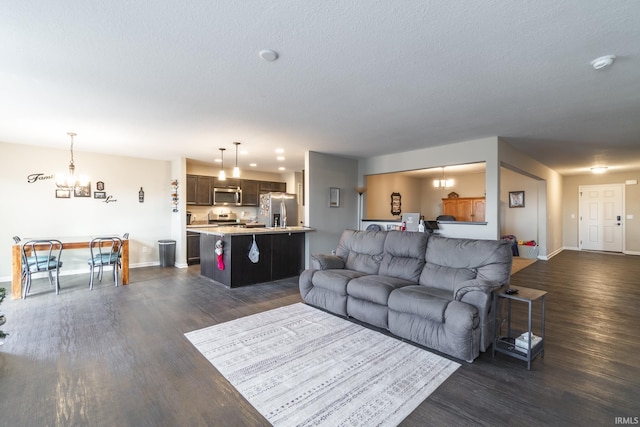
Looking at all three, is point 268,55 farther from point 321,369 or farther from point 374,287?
point 321,369

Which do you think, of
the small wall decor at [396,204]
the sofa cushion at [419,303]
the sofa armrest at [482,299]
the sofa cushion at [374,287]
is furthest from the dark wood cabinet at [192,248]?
the sofa armrest at [482,299]

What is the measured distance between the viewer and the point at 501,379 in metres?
2.26

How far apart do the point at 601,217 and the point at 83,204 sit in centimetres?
1401

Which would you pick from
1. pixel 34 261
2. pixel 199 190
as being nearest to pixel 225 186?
pixel 199 190

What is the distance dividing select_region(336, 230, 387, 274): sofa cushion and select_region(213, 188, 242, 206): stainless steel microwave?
187 inches

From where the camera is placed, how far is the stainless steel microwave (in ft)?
26.1

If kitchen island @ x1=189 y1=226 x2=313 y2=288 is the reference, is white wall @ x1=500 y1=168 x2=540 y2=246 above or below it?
above

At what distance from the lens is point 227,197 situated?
820cm

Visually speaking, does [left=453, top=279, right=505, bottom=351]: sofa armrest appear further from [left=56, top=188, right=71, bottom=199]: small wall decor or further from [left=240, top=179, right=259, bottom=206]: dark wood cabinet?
[left=56, top=188, right=71, bottom=199]: small wall decor

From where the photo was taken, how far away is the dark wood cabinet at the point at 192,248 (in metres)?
7.09

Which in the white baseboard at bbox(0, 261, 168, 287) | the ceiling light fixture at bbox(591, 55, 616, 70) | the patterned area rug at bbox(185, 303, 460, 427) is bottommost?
the patterned area rug at bbox(185, 303, 460, 427)

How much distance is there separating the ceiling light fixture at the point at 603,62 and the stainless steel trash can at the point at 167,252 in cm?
751

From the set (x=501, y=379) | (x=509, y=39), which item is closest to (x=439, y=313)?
(x=501, y=379)

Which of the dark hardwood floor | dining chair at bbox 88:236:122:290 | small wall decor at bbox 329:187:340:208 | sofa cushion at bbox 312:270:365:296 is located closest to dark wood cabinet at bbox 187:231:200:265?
dining chair at bbox 88:236:122:290
